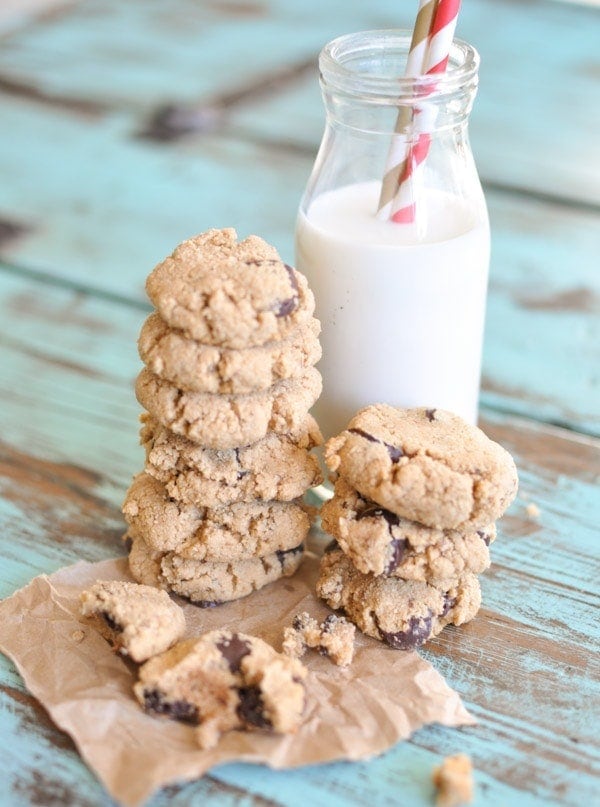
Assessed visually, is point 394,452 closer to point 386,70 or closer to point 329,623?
point 329,623

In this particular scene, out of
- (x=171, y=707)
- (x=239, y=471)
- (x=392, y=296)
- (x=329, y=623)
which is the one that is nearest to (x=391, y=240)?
→ (x=392, y=296)

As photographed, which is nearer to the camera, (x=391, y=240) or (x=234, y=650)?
(x=234, y=650)

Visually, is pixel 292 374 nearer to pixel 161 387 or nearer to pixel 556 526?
pixel 161 387

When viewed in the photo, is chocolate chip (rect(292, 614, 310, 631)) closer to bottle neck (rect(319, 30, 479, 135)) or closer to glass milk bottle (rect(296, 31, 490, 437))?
glass milk bottle (rect(296, 31, 490, 437))

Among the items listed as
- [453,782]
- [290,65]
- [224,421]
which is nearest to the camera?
[453,782]

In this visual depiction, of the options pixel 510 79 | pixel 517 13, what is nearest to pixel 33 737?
pixel 510 79

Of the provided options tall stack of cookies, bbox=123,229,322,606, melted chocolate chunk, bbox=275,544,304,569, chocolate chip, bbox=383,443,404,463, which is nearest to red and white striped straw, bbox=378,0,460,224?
tall stack of cookies, bbox=123,229,322,606

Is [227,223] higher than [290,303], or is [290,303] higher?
[290,303]
